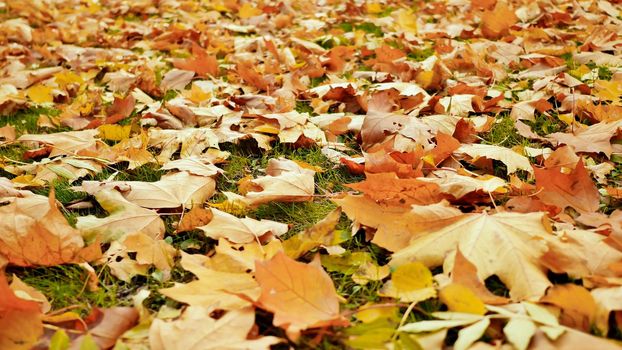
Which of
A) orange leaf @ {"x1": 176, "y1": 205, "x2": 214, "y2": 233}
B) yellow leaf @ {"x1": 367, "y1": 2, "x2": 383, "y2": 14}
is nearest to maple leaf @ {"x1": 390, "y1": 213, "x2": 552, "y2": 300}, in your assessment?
orange leaf @ {"x1": 176, "y1": 205, "x2": 214, "y2": 233}

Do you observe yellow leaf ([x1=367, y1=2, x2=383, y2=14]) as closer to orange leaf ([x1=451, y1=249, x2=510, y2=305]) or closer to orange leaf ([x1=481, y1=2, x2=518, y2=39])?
orange leaf ([x1=481, y1=2, x2=518, y2=39])

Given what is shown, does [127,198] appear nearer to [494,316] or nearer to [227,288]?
[227,288]

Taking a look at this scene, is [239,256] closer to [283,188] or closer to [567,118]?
[283,188]

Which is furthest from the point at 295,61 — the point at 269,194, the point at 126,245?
the point at 126,245

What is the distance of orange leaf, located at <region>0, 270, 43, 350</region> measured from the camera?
3.05 ft

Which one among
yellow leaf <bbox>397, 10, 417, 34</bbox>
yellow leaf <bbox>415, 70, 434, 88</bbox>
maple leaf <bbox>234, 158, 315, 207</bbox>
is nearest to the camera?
maple leaf <bbox>234, 158, 315, 207</bbox>

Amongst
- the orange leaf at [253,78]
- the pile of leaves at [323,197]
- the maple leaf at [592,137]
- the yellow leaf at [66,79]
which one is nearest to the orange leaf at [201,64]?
the pile of leaves at [323,197]

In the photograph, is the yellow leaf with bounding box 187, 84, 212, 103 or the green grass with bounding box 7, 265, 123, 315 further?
the yellow leaf with bounding box 187, 84, 212, 103

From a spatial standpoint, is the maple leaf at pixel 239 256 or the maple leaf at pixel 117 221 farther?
the maple leaf at pixel 117 221

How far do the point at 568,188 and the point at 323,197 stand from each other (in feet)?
2.11

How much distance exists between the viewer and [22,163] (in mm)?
1761

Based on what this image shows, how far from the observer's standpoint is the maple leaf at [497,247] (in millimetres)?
988

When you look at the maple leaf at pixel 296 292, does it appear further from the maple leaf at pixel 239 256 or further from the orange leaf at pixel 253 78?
the orange leaf at pixel 253 78

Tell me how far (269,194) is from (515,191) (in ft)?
2.15
